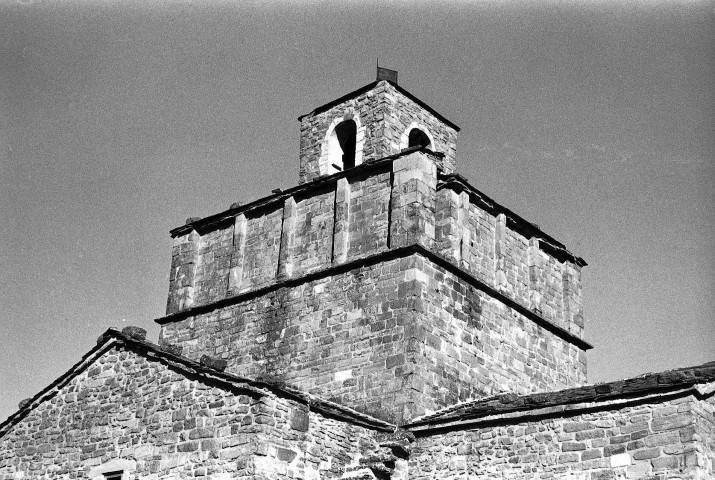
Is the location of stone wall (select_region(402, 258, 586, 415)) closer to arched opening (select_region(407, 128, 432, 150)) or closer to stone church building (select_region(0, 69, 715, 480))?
stone church building (select_region(0, 69, 715, 480))

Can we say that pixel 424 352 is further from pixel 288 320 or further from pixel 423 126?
pixel 423 126

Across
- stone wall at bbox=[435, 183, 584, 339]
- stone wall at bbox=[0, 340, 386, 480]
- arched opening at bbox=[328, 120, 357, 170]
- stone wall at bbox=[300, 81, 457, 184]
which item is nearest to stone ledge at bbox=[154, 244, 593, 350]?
stone wall at bbox=[435, 183, 584, 339]

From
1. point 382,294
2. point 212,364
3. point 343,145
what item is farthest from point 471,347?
point 343,145

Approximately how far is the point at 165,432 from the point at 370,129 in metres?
7.03

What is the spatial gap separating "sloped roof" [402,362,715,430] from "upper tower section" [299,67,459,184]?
539 cm

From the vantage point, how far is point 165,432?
14.7m

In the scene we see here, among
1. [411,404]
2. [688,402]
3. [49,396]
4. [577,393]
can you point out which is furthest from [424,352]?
[49,396]

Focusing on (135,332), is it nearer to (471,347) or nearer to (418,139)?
(471,347)

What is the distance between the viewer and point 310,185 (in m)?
18.5

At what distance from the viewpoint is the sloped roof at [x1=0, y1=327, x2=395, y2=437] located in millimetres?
13977

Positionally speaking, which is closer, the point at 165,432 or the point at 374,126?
the point at 165,432

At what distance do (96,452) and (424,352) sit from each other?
5.31m

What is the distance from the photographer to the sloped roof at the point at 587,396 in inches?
496

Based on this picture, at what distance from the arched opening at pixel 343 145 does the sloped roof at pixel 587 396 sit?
6.17 m
